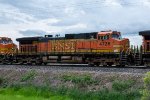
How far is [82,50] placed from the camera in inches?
1334

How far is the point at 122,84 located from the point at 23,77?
8168 mm

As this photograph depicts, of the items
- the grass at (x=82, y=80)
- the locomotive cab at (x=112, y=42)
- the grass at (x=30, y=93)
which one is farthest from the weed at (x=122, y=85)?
the locomotive cab at (x=112, y=42)

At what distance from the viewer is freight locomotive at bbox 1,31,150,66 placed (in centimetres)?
2964

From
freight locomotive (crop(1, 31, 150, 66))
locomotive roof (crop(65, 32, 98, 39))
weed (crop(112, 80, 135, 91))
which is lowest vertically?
weed (crop(112, 80, 135, 91))

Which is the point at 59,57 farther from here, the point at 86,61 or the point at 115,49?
the point at 115,49

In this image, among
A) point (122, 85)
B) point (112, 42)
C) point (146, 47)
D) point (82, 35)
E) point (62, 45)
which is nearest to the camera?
point (122, 85)

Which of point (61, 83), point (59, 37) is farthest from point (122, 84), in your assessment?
point (59, 37)

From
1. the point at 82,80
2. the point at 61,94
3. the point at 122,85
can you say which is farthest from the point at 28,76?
the point at 122,85

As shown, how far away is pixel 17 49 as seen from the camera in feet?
132

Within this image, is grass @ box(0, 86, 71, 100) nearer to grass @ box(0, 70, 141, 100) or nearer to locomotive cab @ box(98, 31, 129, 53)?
grass @ box(0, 70, 141, 100)

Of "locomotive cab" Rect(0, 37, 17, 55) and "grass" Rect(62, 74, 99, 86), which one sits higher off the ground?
"locomotive cab" Rect(0, 37, 17, 55)

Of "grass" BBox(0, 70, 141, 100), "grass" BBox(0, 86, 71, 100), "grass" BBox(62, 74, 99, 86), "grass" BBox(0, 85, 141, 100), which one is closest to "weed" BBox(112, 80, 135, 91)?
"grass" BBox(0, 70, 141, 100)

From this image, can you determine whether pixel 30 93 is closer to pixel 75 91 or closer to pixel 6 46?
pixel 75 91

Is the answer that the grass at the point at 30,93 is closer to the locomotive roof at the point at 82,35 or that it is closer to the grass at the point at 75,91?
the grass at the point at 75,91
